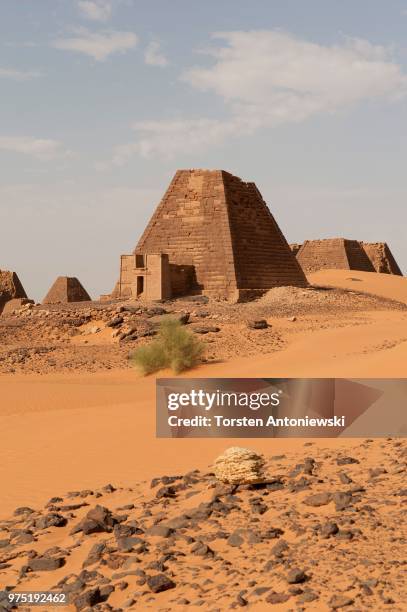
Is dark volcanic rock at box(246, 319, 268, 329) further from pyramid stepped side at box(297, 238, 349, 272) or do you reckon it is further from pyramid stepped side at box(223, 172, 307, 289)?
pyramid stepped side at box(297, 238, 349, 272)

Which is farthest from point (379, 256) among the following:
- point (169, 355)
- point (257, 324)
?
Result: point (169, 355)

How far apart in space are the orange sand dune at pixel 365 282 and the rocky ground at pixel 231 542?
113ft

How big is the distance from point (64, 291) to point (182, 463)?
3285 cm

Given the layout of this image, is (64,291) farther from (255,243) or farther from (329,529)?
(329,529)

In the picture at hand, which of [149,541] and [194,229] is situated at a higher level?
[194,229]

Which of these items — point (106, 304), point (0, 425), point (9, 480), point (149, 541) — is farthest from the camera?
point (106, 304)

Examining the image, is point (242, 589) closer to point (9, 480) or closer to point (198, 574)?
point (198, 574)

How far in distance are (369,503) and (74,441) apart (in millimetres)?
5543

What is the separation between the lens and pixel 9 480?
26.1 ft

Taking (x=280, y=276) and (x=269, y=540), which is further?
(x=280, y=276)

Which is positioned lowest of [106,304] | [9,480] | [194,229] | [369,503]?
[9,480]

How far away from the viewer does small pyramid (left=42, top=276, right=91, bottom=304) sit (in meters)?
39.6

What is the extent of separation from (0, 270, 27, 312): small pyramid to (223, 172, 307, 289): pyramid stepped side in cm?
1610

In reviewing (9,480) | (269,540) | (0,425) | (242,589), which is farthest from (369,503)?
(0,425)
